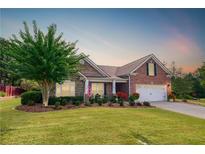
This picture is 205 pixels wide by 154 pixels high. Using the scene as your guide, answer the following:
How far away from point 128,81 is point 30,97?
27.9 ft

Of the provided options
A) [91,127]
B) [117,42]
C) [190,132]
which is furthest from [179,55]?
[91,127]

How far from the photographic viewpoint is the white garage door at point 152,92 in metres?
19.5

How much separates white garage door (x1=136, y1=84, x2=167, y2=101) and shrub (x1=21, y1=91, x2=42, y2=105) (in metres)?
8.55

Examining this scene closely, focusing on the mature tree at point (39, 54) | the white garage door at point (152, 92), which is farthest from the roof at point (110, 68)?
the mature tree at point (39, 54)

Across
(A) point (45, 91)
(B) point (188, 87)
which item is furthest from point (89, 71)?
(B) point (188, 87)

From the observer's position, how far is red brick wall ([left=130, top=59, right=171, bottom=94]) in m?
19.3

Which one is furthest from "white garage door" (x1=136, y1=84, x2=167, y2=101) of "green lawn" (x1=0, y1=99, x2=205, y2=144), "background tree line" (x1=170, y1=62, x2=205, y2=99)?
"green lawn" (x1=0, y1=99, x2=205, y2=144)

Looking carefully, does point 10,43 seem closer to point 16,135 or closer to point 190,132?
point 16,135

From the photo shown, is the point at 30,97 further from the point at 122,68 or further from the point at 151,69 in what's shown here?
the point at 151,69
